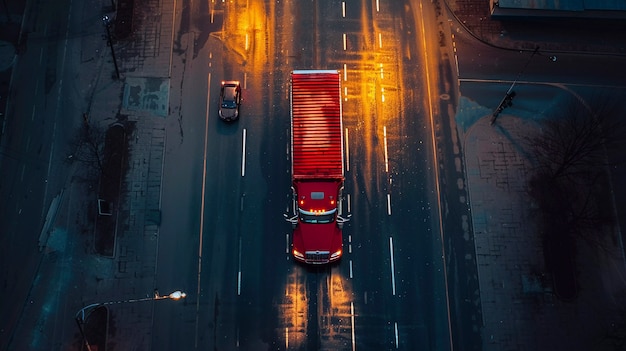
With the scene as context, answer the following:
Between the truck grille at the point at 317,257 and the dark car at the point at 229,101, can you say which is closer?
the truck grille at the point at 317,257

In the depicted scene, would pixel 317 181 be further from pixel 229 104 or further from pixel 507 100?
pixel 507 100

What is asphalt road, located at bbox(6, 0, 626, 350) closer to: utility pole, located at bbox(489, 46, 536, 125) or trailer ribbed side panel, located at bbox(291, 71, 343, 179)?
utility pole, located at bbox(489, 46, 536, 125)

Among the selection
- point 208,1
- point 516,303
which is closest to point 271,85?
point 208,1

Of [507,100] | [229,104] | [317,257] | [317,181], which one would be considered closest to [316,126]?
[317,181]

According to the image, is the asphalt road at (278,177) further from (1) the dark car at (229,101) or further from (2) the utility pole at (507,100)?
(1) the dark car at (229,101)

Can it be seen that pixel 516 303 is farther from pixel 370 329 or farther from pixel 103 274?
pixel 103 274

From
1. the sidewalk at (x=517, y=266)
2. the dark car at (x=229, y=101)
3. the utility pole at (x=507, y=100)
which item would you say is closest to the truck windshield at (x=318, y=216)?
the dark car at (x=229, y=101)

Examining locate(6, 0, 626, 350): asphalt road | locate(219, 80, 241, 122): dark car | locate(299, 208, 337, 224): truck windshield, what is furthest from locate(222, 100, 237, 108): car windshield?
locate(299, 208, 337, 224): truck windshield
